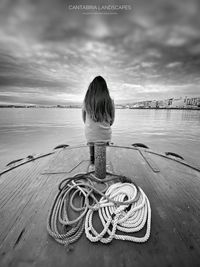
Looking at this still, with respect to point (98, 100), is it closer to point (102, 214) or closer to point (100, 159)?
point (100, 159)

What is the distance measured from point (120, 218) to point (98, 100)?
1.60 m

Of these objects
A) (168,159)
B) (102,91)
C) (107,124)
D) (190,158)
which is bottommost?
(190,158)

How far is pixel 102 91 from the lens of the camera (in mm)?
1980

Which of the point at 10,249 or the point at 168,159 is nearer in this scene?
the point at 10,249

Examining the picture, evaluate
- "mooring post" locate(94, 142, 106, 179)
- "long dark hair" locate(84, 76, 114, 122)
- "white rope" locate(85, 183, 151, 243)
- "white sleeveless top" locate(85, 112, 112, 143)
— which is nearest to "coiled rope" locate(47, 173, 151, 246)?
"white rope" locate(85, 183, 151, 243)

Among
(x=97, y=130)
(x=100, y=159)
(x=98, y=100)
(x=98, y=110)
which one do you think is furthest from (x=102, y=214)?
(x=98, y=100)

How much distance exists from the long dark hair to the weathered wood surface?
112cm

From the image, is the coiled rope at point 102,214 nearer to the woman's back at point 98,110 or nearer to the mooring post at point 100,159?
the mooring post at point 100,159

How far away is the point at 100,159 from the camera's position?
1.78 metres

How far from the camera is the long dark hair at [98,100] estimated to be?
6.49ft

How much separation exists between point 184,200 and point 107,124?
1.53m

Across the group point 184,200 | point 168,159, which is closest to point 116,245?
point 184,200

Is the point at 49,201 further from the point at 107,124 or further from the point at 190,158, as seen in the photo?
the point at 190,158

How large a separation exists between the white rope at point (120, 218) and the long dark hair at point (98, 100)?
1.20 metres
